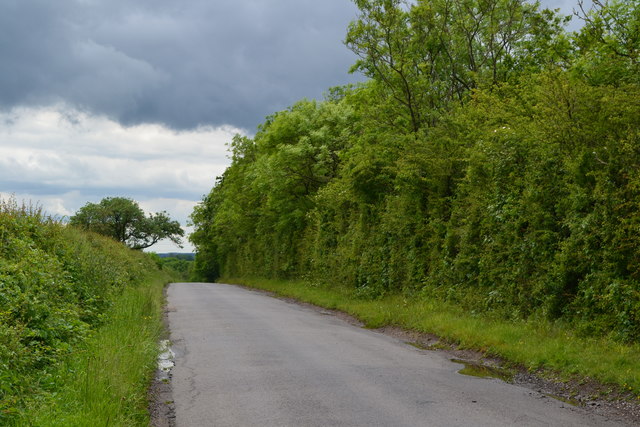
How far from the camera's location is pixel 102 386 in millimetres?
6586

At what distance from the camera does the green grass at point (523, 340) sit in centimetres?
847

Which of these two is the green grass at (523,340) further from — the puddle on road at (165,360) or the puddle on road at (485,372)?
the puddle on road at (165,360)

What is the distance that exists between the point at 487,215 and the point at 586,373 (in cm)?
619

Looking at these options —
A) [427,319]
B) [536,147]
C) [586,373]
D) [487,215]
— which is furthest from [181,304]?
[586,373]

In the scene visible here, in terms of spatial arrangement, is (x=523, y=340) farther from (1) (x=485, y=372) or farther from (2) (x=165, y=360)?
(2) (x=165, y=360)

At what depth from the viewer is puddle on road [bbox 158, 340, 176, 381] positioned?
9.03 metres

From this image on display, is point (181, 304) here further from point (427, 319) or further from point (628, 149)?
point (628, 149)

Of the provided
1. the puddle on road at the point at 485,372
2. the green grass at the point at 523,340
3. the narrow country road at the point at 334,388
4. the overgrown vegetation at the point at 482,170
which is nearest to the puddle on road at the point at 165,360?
the narrow country road at the point at 334,388

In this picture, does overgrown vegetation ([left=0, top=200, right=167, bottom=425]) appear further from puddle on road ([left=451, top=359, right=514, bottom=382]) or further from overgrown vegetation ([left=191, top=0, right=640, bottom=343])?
overgrown vegetation ([left=191, top=0, right=640, bottom=343])

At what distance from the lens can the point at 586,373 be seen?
852 cm

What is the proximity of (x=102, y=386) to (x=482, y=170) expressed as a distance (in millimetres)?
11014

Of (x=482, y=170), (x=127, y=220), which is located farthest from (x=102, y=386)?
(x=127, y=220)

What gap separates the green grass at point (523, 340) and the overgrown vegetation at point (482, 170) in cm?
36

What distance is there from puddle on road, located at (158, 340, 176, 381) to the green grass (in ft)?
18.6
